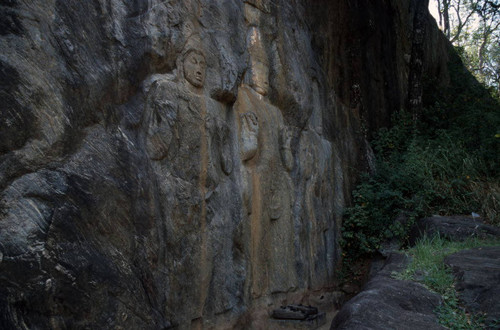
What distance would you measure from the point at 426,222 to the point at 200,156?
4632mm

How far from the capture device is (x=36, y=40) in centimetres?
367

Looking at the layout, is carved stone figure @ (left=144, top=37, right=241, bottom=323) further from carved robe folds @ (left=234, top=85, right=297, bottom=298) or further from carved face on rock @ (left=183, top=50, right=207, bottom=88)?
carved robe folds @ (left=234, top=85, right=297, bottom=298)

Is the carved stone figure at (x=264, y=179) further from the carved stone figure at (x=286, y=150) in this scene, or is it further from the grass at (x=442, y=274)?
the grass at (x=442, y=274)

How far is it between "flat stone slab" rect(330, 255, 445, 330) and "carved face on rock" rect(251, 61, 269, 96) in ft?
9.96

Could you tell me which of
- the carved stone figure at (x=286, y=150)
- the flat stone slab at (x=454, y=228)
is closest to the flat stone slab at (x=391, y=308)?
the carved stone figure at (x=286, y=150)

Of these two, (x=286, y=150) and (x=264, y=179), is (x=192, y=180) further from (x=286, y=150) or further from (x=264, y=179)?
(x=286, y=150)

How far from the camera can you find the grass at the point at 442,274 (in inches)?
167

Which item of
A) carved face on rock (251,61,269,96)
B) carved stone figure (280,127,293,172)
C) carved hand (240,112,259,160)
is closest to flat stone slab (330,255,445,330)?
carved hand (240,112,259,160)

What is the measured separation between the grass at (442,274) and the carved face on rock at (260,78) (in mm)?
3016

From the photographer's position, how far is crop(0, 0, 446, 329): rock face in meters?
3.44

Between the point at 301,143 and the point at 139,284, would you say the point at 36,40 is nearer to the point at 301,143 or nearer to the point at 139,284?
the point at 139,284

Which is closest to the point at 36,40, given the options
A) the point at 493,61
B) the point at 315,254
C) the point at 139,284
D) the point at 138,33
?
the point at 138,33

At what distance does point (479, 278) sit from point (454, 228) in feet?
8.49

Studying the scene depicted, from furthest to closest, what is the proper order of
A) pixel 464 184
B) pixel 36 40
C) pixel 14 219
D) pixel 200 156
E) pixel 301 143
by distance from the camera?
pixel 464 184
pixel 301 143
pixel 200 156
pixel 36 40
pixel 14 219
